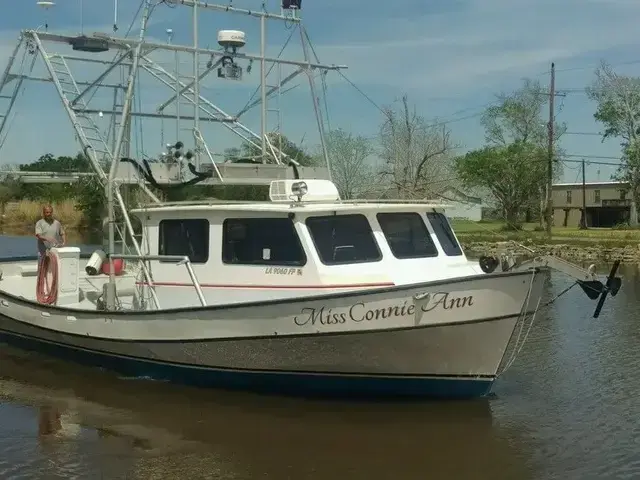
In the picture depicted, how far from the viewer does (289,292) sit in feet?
33.4

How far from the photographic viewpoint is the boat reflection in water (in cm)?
816

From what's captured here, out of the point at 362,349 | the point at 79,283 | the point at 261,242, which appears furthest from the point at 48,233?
the point at 362,349

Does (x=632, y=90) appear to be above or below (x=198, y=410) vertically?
above

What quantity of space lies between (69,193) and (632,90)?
127ft

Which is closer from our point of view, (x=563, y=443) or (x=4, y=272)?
(x=563, y=443)

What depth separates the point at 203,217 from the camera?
36.2 ft

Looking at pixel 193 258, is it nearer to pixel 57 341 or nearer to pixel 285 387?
pixel 285 387

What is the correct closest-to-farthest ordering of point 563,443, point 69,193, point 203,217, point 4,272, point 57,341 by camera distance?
1. point 563,443
2. point 203,217
3. point 57,341
4. point 4,272
5. point 69,193

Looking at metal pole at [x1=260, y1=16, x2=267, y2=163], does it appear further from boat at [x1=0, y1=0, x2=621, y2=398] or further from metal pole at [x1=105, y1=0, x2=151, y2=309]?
metal pole at [x1=105, y1=0, x2=151, y2=309]

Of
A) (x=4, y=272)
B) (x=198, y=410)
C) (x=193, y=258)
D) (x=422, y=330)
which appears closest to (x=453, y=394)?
(x=422, y=330)

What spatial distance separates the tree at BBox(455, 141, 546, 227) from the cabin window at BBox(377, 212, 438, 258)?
156ft

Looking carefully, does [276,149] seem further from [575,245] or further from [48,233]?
[575,245]

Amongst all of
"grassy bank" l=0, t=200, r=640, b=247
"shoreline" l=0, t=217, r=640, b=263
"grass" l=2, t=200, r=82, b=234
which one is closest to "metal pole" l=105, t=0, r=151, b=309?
"grassy bank" l=0, t=200, r=640, b=247

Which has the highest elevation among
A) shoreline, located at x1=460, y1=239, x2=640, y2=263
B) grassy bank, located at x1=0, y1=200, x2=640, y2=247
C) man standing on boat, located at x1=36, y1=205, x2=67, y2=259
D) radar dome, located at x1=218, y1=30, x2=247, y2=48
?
radar dome, located at x1=218, y1=30, x2=247, y2=48
